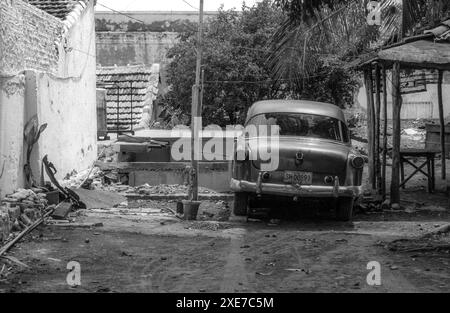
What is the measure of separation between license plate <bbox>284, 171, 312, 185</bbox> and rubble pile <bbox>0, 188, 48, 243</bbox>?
3.48 meters

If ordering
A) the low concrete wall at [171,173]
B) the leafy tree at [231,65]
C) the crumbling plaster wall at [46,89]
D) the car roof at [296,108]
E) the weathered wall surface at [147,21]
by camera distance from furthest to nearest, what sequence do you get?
1. the weathered wall surface at [147,21]
2. the leafy tree at [231,65]
3. the low concrete wall at [171,173]
4. the car roof at [296,108]
5. the crumbling plaster wall at [46,89]

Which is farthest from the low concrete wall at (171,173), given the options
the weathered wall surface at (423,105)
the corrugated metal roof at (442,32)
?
the weathered wall surface at (423,105)

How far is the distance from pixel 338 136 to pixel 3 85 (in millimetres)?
5132

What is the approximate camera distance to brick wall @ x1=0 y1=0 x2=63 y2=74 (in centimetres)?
1033

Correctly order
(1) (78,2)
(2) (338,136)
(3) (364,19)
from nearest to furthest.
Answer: (2) (338,136) < (3) (364,19) < (1) (78,2)

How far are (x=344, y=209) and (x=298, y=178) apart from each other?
1044 millimetres

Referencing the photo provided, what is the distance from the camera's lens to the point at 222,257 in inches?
299

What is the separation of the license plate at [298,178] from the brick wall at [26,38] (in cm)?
420

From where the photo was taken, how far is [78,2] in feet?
55.3

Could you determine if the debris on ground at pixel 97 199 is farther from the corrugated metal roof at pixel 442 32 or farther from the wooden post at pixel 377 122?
the corrugated metal roof at pixel 442 32

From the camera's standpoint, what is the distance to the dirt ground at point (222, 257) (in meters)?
6.21

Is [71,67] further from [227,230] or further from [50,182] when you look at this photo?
[227,230]

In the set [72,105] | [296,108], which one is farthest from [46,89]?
[296,108]
